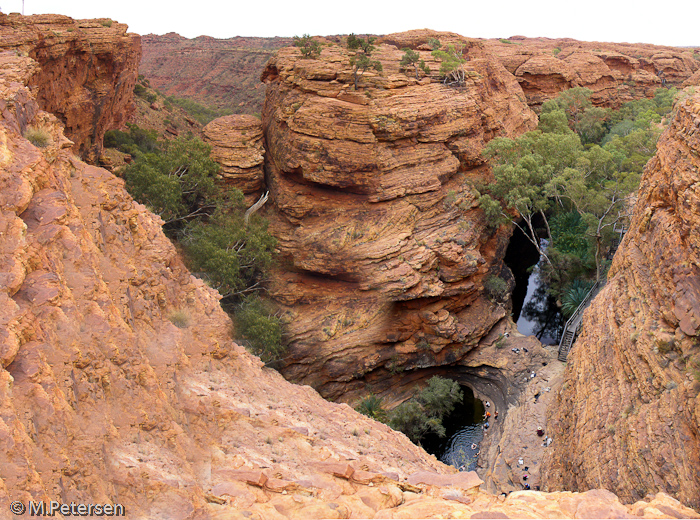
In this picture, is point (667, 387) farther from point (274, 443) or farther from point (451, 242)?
point (451, 242)

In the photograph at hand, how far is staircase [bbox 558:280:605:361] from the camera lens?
2338cm

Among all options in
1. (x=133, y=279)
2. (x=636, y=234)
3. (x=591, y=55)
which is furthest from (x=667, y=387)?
(x=591, y=55)

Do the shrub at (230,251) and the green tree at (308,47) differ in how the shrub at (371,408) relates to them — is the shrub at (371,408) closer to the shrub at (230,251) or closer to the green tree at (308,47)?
the shrub at (230,251)

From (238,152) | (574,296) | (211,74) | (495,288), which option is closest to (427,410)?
(495,288)

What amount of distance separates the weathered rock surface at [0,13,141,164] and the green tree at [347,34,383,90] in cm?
1113

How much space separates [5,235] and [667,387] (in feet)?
41.3

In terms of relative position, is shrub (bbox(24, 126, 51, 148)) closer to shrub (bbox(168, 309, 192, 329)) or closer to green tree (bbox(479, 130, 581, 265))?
shrub (bbox(168, 309, 192, 329))

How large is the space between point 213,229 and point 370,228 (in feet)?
24.3

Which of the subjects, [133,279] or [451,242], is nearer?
[133,279]

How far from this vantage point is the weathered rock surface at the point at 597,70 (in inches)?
1822

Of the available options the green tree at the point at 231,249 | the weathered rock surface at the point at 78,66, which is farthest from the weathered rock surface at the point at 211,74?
the green tree at the point at 231,249

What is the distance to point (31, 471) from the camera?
4.50 metres

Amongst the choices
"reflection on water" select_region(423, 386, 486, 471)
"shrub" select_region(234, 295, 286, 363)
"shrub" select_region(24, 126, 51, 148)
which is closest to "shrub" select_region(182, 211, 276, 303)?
"shrub" select_region(234, 295, 286, 363)

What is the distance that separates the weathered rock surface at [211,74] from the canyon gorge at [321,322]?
3777 centimetres
